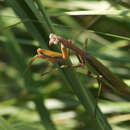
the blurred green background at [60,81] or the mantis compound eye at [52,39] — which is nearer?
the mantis compound eye at [52,39]

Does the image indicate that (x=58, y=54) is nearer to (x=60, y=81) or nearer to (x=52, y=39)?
(x=52, y=39)

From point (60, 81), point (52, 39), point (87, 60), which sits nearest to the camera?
point (52, 39)

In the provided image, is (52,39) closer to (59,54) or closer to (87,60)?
(59,54)

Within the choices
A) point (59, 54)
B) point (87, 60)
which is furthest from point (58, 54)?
point (87, 60)

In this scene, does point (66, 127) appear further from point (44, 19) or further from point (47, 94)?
point (44, 19)

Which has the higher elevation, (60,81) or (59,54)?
(60,81)

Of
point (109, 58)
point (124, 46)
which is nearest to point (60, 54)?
point (109, 58)

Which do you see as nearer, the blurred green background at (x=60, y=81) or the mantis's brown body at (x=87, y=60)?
the mantis's brown body at (x=87, y=60)

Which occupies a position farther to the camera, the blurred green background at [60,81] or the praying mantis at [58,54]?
the blurred green background at [60,81]

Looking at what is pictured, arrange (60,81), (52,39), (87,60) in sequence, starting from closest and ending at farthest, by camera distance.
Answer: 1. (52,39)
2. (87,60)
3. (60,81)

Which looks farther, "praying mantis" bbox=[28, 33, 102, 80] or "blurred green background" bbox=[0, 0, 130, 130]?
"blurred green background" bbox=[0, 0, 130, 130]

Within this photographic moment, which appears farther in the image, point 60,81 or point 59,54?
point 60,81
